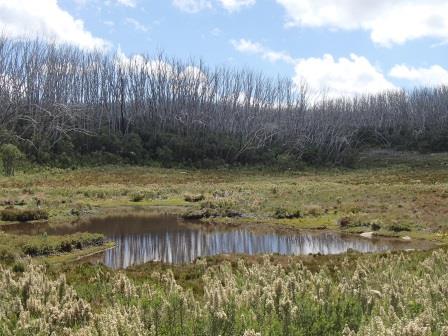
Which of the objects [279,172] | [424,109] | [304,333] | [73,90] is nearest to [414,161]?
[279,172]

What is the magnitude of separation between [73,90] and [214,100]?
98.3 ft

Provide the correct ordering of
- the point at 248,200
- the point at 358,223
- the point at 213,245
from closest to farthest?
1. the point at 213,245
2. the point at 358,223
3. the point at 248,200

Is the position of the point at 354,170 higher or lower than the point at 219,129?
lower

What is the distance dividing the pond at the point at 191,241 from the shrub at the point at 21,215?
1.33 meters

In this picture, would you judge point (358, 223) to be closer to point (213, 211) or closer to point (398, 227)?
point (398, 227)

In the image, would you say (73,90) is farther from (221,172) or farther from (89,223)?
(89,223)

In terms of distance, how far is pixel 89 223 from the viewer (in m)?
33.3

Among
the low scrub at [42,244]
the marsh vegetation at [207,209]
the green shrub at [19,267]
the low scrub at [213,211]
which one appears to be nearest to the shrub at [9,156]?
the marsh vegetation at [207,209]

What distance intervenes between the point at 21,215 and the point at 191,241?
42.9 ft

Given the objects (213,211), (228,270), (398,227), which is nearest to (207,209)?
(213,211)

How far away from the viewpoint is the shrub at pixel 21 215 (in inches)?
1328

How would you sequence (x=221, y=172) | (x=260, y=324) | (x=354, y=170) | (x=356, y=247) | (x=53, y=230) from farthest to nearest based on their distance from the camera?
1. (x=354, y=170)
2. (x=221, y=172)
3. (x=53, y=230)
4. (x=356, y=247)
5. (x=260, y=324)

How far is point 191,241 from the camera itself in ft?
92.6

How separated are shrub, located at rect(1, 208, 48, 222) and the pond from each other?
133 centimetres
